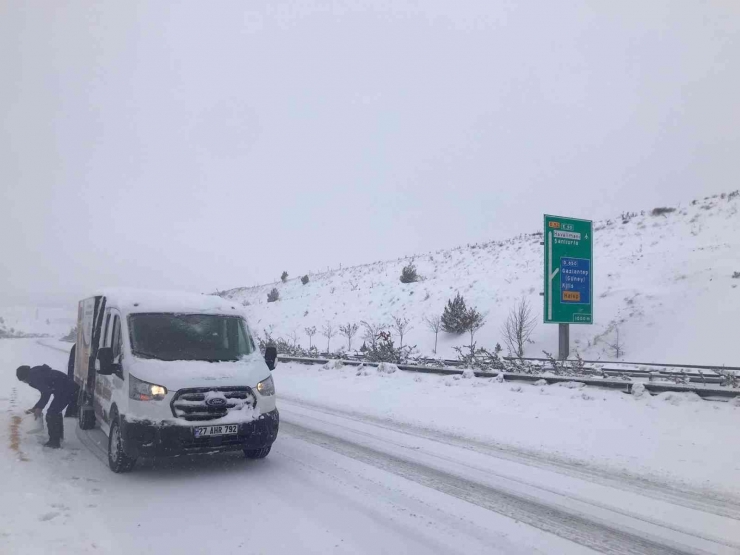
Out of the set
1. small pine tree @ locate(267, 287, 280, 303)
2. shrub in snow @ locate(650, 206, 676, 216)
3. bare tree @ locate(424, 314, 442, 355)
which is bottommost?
bare tree @ locate(424, 314, 442, 355)

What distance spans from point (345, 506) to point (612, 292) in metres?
25.0

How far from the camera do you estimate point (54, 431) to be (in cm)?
832

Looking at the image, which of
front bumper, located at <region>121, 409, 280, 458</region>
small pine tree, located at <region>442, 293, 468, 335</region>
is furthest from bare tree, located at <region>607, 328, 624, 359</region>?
front bumper, located at <region>121, 409, 280, 458</region>

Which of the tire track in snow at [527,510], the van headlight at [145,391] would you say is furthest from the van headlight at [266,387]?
the tire track in snow at [527,510]

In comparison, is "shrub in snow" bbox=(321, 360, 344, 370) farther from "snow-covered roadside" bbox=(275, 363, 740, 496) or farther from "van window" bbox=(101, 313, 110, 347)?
"van window" bbox=(101, 313, 110, 347)

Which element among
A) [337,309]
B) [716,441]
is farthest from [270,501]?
[337,309]

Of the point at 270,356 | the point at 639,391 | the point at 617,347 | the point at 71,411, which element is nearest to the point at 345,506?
the point at 270,356

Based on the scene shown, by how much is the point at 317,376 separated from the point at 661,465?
13945 mm

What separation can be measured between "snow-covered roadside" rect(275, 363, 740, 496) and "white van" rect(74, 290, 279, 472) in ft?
15.1

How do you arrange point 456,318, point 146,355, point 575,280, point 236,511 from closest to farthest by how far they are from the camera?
1. point 236,511
2. point 146,355
3. point 575,280
4. point 456,318

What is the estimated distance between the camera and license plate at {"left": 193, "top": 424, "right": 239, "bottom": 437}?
6.66m

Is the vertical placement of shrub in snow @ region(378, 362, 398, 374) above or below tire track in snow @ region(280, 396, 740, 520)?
above

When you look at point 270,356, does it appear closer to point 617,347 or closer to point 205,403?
point 205,403

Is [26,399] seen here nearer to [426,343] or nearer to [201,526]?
[201,526]
